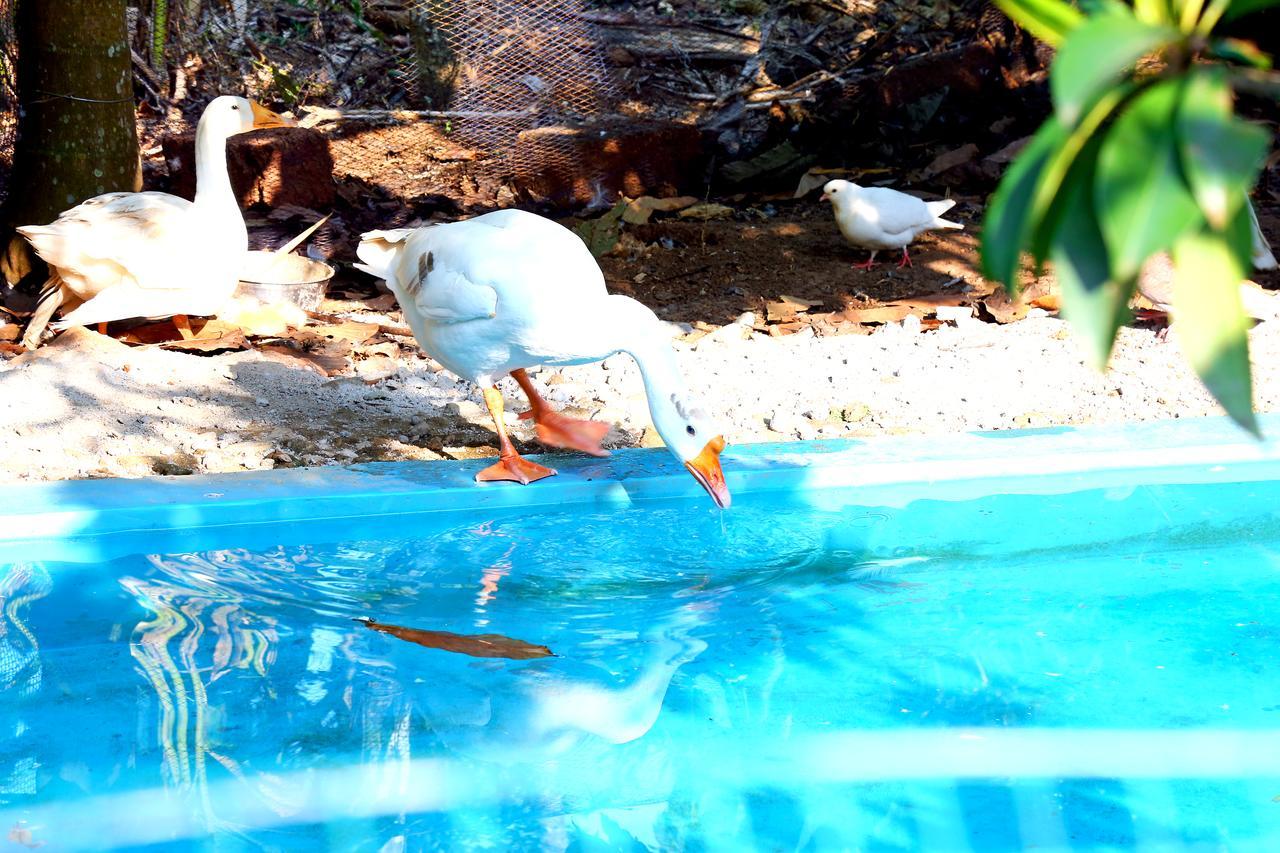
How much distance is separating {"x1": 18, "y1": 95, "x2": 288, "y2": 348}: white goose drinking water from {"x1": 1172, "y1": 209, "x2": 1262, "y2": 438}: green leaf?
4958mm

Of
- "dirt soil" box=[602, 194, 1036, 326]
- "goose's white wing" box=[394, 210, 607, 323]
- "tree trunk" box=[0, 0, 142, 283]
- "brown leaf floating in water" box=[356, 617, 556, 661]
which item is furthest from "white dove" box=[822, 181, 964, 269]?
"brown leaf floating in water" box=[356, 617, 556, 661]

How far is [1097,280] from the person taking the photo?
833 mm

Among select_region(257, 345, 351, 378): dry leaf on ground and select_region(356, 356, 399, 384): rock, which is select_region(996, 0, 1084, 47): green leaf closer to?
select_region(356, 356, 399, 384): rock

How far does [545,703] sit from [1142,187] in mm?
2250

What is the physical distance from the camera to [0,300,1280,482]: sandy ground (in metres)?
4.36

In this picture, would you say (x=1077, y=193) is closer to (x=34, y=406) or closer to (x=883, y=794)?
(x=883, y=794)

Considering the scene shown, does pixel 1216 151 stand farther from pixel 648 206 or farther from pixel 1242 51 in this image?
pixel 648 206

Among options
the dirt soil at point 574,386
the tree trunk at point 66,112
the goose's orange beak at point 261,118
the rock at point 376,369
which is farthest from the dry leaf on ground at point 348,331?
the tree trunk at point 66,112

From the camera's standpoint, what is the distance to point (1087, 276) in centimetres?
84

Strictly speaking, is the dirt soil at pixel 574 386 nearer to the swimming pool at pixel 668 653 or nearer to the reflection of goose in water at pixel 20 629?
the swimming pool at pixel 668 653

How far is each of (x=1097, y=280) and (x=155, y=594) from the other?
2963mm

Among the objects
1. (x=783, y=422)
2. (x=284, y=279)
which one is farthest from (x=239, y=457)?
(x=284, y=279)

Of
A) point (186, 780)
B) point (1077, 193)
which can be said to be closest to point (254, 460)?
point (186, 780)

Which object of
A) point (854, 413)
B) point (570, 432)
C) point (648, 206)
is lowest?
point (648, 206)
